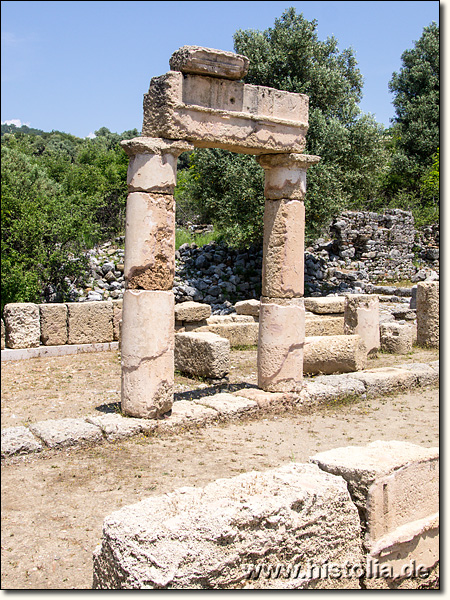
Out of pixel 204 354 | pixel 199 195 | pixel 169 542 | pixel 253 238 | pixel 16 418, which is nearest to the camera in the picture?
pixel 169 542

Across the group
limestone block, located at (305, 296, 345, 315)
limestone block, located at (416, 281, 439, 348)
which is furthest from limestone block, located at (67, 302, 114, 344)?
limestone block, located at (416, 281, 439, 348)

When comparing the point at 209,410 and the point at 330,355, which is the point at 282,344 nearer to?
the point at 209,410

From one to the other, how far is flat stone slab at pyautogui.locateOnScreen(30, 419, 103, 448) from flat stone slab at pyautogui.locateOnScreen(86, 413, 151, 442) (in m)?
0.09

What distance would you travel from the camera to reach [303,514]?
3.63 metres

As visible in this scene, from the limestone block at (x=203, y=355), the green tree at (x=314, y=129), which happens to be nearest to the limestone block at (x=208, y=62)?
the limestone block at (x=203, y=355)

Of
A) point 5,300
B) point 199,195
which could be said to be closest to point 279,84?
point 199,195

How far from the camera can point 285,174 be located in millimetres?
8406

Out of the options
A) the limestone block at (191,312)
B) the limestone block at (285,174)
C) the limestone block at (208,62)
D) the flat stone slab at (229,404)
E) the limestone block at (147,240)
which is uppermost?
the limestone block at (208,62)

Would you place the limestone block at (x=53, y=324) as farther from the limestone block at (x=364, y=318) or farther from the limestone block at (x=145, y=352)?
the limestone block at (x=364, y=318)

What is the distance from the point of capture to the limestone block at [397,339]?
532 inches

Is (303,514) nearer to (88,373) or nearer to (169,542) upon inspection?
(169,542)

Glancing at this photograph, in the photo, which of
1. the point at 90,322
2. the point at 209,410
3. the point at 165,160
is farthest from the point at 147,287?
the point at 90,322

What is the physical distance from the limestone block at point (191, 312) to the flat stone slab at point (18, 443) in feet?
22.1

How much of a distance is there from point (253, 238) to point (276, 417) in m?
12.6
